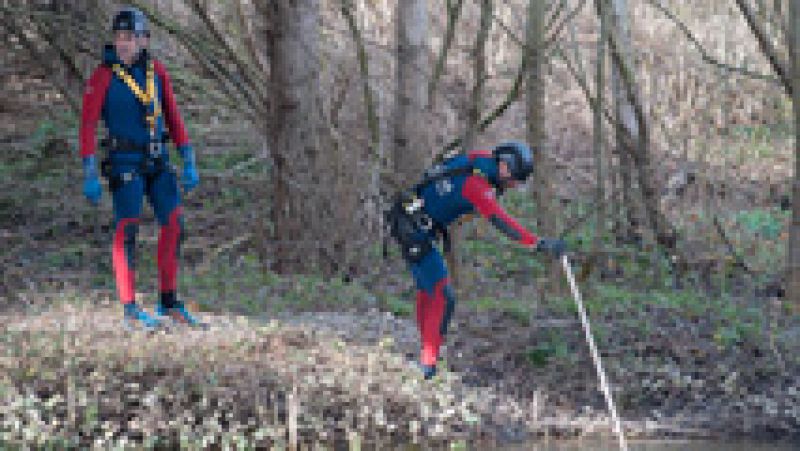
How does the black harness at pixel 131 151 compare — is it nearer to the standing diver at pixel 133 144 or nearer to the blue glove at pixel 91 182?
the standing diver at pixel 133 144

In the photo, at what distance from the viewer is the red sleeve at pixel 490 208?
23.8 ft

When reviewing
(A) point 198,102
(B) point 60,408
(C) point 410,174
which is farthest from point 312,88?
(B) point 60,408

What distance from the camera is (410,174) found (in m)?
13.0

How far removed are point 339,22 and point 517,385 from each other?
8169mm

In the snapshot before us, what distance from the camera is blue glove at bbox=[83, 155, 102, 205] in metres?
8.35

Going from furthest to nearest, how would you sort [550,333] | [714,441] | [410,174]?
[410,174] → [550,333] → [714,441]

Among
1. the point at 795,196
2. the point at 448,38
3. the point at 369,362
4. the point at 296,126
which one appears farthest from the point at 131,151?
the point at 795,196

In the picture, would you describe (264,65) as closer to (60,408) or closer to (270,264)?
(270,264)

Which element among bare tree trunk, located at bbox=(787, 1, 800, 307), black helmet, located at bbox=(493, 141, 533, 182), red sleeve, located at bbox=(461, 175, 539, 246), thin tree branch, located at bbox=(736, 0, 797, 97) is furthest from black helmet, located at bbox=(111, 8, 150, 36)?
thin tree branch, located at bbox=(736, 0, 797, 97)

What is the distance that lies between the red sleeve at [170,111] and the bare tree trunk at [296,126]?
4.34m

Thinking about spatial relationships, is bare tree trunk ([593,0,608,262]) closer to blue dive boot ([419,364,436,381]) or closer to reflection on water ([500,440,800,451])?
reflection on water ([500,440,800,451])

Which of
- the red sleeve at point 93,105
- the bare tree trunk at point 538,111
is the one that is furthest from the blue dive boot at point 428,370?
the bare tree trunk at point 538,111

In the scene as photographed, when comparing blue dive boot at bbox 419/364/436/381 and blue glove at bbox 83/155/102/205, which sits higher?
blue glove at bbox 83/155/102/205

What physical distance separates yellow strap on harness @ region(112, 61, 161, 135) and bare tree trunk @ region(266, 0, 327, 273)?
15.2 feet
